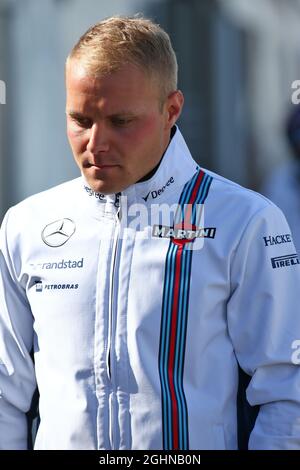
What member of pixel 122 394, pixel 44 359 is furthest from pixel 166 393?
pixel 44 359

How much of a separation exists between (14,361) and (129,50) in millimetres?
888

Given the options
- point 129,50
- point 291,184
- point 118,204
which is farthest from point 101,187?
point 291,184

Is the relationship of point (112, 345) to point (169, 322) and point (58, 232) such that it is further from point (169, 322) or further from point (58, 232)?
point (58, 232)

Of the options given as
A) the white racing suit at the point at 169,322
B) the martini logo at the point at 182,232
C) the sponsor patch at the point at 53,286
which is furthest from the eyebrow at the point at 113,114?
the sponsor patch at the point at 53,286

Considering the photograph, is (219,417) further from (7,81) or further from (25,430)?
(7,81)

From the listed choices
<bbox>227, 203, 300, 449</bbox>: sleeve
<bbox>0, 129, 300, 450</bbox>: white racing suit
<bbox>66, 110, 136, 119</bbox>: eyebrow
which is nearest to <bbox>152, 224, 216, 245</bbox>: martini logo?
<bbox>0, 129, 300, 450</bbox>: white racing suit

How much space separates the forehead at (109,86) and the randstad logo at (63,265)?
1.43 ft

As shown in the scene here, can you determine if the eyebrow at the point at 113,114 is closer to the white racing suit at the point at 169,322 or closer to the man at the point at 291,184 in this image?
the white racing suit at the point at 169,322

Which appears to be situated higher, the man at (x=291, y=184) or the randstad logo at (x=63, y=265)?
the randstad logo at (x=63, y=265)

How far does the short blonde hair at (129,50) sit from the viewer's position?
9.18 feet

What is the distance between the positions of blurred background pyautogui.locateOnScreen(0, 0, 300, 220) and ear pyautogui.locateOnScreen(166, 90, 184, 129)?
5.12m

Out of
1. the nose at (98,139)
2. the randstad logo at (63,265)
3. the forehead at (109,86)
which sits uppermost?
the forehead at (109,86)

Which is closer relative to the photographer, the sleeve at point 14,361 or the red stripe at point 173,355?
the red stripe at point 173,355

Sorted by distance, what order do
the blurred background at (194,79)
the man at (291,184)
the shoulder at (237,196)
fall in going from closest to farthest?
the shoulder at (237,196), the man at (291,184), the blurred background at (194,79)
